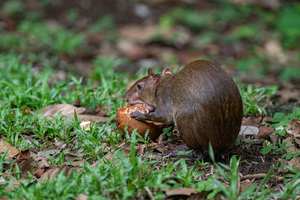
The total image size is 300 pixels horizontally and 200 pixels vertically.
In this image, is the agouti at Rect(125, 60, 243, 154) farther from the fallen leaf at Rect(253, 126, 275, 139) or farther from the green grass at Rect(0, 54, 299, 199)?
the fallen leaf at Rect(253, 126, 275, 139)

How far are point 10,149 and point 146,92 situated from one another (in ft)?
5.57

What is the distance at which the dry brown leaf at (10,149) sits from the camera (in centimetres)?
329

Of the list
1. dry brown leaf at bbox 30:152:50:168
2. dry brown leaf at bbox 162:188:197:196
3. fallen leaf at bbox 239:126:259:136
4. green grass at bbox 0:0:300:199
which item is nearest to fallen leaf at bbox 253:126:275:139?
fallen leaf at bbox 239:126:259:136

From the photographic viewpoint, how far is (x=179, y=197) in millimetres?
2605

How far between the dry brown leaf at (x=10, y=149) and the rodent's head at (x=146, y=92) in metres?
1.46

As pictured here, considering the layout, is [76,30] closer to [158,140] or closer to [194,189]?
[158,140]

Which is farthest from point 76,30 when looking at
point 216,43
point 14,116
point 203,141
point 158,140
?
point 203,141

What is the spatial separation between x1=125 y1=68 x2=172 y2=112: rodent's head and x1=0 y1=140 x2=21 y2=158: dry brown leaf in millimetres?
1461

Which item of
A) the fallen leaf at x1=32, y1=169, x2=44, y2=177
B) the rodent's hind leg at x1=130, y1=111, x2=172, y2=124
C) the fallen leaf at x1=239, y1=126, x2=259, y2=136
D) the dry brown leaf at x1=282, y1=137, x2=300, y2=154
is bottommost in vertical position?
the fallen leaf at x1=32, y1=169, x2=44, y2=177

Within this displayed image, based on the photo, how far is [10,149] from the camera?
10.9 ft

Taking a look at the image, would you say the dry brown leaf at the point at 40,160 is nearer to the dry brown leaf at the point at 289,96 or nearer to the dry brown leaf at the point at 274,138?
the dry brown leaf at the point at 274,138

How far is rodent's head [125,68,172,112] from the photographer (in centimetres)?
390

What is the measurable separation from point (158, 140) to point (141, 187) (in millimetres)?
1072

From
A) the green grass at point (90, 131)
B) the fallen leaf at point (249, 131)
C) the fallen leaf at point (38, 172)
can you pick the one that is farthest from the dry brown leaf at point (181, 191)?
the fallen leaf at point (249, 131)
